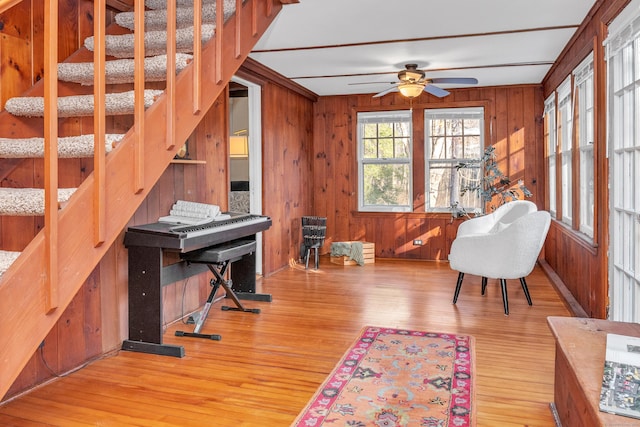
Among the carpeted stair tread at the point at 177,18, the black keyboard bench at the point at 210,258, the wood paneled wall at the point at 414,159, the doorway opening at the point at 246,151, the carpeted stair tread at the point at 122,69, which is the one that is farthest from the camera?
the wood paneled wall at the point at 414,159

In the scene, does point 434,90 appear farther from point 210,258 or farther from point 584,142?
point 210,258

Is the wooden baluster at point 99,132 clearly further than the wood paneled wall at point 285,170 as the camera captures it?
No

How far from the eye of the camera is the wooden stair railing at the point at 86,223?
1522 millimetres

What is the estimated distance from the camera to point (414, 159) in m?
7.04

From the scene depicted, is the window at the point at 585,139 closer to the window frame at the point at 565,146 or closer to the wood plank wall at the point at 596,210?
the wood plank wall at the point at 596,210

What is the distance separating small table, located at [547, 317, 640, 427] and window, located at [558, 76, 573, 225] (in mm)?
3019

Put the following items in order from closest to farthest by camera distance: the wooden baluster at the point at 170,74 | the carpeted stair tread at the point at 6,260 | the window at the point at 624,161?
the carpeted stair tread at the point at 6,260 → the wooden baluster at the point at 170,74 → the window at the point at 624,161

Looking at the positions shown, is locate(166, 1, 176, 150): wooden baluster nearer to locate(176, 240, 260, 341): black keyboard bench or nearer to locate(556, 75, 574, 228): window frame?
locate(176, 240, 260, 341): black keyboard bench

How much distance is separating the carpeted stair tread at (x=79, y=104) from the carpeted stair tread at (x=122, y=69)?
230 mm

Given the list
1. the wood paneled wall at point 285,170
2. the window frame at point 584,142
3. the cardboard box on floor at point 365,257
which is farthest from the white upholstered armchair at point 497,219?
the wood paneled wall at point 285,170

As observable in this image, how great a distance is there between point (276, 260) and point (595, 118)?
3.72m

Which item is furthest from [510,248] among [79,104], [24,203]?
[24,203]

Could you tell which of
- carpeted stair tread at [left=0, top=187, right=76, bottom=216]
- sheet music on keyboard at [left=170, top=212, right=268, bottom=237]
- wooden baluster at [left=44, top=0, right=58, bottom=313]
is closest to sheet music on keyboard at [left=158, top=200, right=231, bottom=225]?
sheet music on keyboard at [left=170, top=212, right=268, bottom=237]

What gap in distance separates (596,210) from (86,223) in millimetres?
3298
